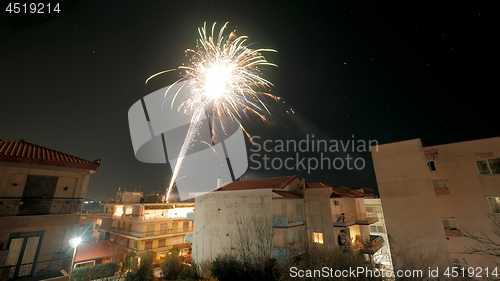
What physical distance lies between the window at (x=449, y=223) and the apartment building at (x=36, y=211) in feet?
85.9

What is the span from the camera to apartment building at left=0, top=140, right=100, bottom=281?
10203mm

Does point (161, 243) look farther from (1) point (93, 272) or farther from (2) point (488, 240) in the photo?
(2) point (488, 240)

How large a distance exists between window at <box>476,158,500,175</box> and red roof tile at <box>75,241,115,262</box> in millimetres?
40505

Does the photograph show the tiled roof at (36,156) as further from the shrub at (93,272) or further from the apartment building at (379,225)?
the apartment building at (379,225)

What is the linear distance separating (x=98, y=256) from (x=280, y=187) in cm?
2496

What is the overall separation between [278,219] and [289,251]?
2618mm

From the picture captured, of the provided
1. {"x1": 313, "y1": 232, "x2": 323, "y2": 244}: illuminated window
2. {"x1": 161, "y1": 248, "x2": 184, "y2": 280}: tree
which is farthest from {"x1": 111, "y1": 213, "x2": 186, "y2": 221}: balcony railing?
{"x1": 313, "y1": 232, "x2": 323, "y2": 244}: illuminated window

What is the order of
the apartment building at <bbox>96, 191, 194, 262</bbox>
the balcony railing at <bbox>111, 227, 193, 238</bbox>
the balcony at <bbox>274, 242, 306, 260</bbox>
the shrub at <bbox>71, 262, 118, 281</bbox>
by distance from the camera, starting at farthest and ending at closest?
the apartment building at <bbox>96, 191, 194, 262</bbox> → the balcony railing at <bbox>111, 227, 193, 238</bbox> → the shrub at <bbox>71, 262, 118, 281</bbox> → the balcony at <bbox>274, 242, 306, 260</bbox>

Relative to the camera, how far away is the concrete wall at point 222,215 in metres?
18.8

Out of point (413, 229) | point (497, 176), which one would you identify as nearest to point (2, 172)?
point (413, 229)

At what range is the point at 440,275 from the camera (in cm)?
1497

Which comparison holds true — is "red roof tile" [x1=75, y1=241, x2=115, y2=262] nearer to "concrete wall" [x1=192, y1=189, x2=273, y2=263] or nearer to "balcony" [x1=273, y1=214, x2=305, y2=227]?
"concrete wall" [x1=192, y1=189, x2=273, y2=263]

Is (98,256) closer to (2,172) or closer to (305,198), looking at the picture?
(2,172)

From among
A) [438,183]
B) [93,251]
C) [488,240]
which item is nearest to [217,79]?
[438,183]
